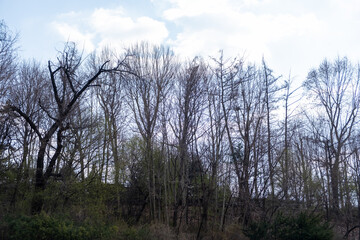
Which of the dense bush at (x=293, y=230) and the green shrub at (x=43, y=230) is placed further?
the dense bush at (x=293, y=230)

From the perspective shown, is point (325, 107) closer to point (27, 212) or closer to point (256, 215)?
point (256, 215)

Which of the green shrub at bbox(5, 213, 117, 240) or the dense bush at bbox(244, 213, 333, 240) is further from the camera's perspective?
the dense bush at bbox(244, 213, 333, 240)

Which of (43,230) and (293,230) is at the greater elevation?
(43,230)

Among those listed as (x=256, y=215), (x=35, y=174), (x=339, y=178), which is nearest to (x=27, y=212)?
(x=35, y=174)

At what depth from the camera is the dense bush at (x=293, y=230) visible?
1157 cm

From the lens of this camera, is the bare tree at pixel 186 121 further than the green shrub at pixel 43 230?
Yes

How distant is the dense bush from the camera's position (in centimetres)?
1157

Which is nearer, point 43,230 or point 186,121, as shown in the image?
point 43,230

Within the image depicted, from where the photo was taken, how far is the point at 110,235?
426 inches

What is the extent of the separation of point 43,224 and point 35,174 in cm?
443

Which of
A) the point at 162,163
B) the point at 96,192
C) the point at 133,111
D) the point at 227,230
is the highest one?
the point at 133,111

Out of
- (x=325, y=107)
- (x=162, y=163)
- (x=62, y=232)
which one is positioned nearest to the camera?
(x=62, y=232)

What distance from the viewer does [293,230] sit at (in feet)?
39.5

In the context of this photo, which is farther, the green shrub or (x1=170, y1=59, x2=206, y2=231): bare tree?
(x1=170, y1=59, x2=206, y2=231): bare tree
